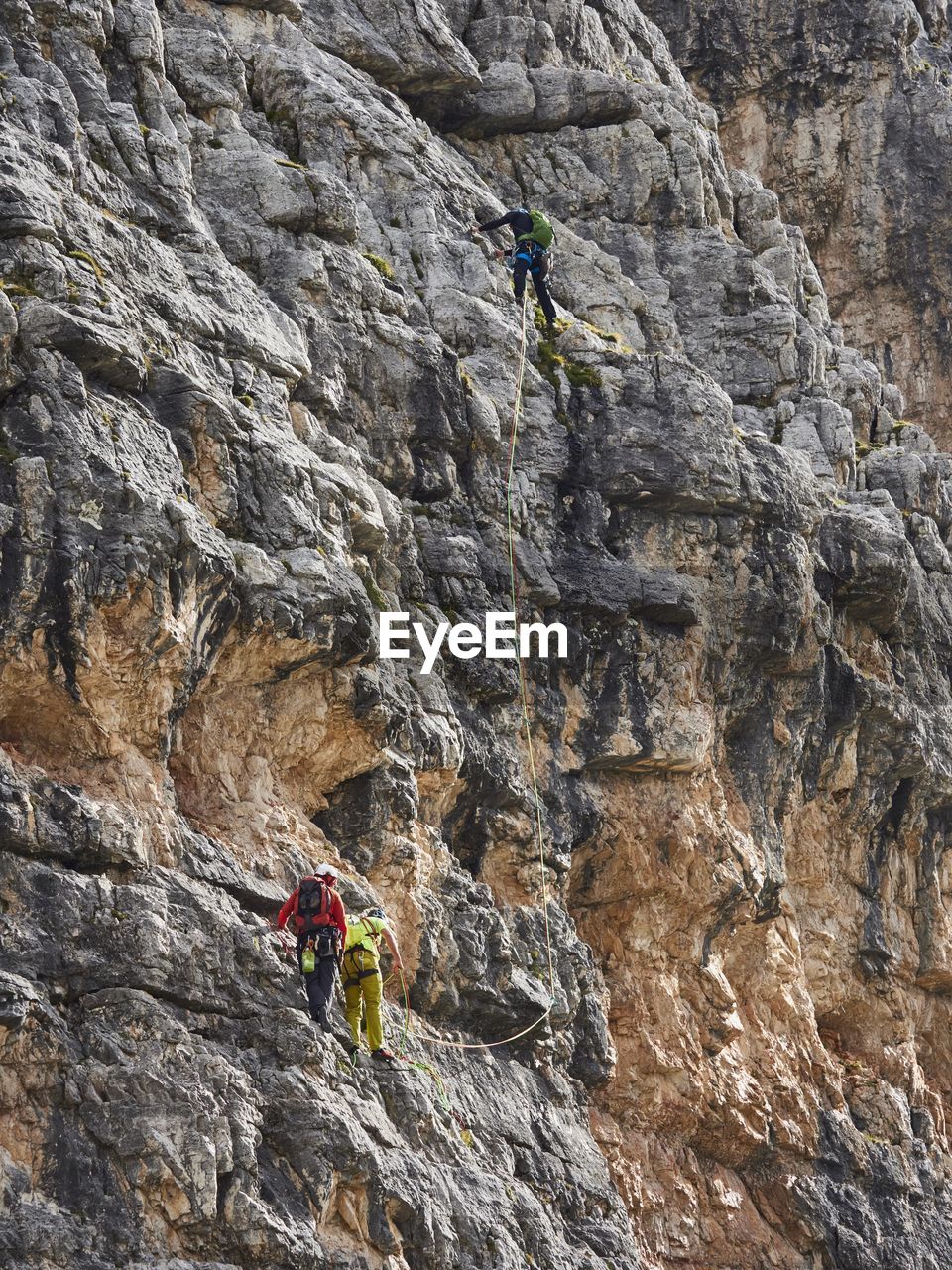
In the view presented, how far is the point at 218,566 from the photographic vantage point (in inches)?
987

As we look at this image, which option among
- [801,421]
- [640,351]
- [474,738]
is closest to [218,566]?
[474,738]

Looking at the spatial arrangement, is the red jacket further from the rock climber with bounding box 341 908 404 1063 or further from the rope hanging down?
the rope hanging down

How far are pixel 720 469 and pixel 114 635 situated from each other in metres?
13.6

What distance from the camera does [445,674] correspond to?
1204 inches

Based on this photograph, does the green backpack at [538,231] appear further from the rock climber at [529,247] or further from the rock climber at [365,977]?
the rock climber at [365,977]

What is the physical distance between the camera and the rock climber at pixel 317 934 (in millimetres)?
24328

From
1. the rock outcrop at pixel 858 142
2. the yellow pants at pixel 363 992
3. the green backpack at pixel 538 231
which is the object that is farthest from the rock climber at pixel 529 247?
the rock outcrop at pixel 858 142

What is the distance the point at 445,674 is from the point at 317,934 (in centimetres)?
706

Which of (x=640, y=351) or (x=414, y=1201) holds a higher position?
(x=640, y=351)

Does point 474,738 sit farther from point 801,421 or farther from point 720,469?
point 801,421

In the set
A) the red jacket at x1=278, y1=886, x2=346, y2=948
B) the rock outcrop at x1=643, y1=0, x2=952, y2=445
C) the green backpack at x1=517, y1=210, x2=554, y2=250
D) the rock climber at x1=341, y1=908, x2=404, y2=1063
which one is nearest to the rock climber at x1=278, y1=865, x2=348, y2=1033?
the red jacket at x1=278, y1=886, x2=346, y2=948

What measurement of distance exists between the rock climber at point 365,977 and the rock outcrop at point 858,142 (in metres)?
32.9

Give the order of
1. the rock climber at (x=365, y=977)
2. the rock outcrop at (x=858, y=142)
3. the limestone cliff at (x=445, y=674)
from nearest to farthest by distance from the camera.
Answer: the limestone cliff at (x=445, y=674) < the rock climber at (x=365, y=977) < the rock outcrop at (x=858, y=142)

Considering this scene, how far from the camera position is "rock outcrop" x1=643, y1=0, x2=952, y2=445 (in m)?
52.6
